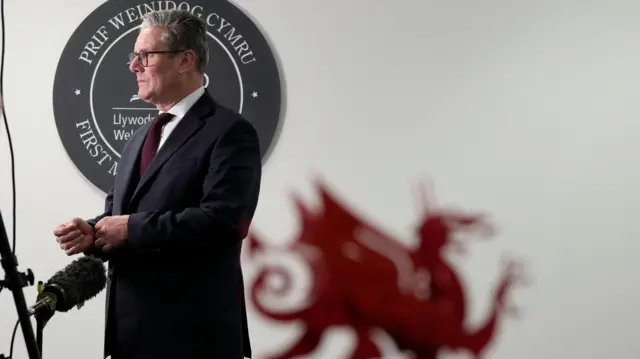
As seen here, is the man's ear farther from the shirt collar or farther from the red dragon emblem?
the red dragon emblem

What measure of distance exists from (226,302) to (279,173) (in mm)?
1027

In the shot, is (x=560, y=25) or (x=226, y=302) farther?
(x=560, y=25)

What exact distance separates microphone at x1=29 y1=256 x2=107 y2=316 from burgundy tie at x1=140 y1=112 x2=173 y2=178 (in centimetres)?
22

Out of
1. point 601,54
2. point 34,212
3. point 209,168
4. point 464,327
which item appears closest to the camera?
point 464,327

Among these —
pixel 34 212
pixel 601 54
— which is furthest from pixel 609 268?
pixel 34 212

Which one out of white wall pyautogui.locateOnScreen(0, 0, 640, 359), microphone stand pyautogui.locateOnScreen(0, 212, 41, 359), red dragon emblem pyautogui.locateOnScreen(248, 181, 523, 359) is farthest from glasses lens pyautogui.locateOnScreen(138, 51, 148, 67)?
red dragon emblem pyautogui.locateOnScreen(248, 181, 523, 359)

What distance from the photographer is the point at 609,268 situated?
2.29 metres

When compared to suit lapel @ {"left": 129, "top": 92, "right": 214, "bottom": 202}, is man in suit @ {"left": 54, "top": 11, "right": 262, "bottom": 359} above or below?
below

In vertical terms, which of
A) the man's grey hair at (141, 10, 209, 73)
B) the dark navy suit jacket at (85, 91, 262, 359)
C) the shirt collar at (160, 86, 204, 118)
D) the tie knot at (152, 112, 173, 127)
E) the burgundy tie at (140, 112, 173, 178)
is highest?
the man's grey hair at (141, 10, 209, 73)

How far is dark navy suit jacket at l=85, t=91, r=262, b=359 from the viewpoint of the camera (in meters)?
1.33

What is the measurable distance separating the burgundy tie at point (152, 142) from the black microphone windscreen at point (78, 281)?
219 mm

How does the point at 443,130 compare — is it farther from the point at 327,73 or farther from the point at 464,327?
the point at 464,327

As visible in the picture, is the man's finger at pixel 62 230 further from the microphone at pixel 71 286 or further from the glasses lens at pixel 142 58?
the glasses lens at pixel 142 58

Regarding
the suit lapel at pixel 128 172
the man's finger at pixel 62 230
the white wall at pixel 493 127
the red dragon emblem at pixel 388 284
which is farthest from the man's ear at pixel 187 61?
the red dragon emblem at pixel 388 284
